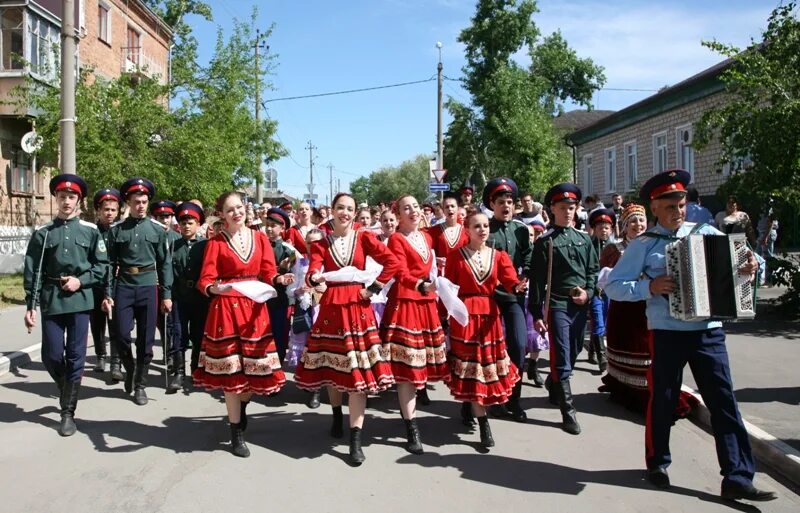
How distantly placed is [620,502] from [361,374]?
2.05 metres

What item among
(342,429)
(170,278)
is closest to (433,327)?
(342,429)

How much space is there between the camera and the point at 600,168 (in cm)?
3388

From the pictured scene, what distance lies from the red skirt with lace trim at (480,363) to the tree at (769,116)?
7.18 metres

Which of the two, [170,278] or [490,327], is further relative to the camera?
[170,278]

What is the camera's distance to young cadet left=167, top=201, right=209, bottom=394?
7984 millimetres

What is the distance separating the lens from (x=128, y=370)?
7.54 meters

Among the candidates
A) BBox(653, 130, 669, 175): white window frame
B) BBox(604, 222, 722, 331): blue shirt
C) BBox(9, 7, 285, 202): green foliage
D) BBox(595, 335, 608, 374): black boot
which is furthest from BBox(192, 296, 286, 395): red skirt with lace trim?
BBox(653, 130, 669, 175): white window frame

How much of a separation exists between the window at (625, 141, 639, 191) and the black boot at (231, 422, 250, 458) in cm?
2634

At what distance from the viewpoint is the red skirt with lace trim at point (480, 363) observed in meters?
5.74

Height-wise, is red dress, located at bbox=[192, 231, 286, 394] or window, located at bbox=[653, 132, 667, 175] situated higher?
window, located at bbox=[653, 132, 667, 175]

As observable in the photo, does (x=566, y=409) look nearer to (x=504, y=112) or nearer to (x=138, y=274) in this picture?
(x=138, y=274)

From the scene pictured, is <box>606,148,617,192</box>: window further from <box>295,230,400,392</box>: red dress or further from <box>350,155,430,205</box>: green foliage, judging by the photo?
<box>350,155,430,205</box>: green foliage

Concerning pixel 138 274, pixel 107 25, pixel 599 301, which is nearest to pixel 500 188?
pixel 599 301

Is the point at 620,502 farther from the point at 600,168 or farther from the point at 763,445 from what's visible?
the point at 600,168
